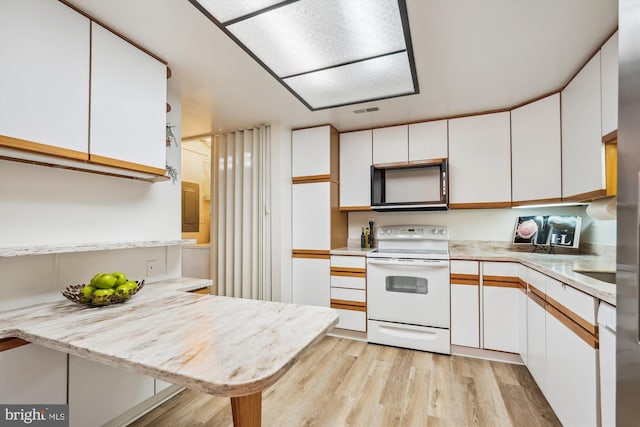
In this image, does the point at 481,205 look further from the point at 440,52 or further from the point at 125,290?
the point at 125,290

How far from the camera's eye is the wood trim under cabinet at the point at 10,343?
1122 mm

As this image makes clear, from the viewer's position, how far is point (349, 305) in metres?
2.92

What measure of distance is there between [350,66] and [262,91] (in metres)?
0.91

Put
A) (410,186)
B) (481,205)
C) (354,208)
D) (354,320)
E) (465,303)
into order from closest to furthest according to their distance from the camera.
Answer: (465,303) → (481,205) → (354,320) → (410,186) → (354,208)

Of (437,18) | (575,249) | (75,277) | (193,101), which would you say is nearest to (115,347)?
(75,277)

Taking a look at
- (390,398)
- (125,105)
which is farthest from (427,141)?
(125,105)

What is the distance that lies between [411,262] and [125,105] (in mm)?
2437

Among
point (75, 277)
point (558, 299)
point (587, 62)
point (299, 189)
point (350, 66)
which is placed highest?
point (587, 62)

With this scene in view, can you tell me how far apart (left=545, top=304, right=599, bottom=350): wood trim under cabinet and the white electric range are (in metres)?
0.93

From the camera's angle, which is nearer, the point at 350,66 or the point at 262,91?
the point at 350,66

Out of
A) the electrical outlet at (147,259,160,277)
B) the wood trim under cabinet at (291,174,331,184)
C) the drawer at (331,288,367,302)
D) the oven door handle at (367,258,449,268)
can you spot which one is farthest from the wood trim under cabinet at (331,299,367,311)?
the electrical outlet at (147,259,160,277)

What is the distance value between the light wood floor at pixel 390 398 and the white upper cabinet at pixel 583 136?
1426 millimetres

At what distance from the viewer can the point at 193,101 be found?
2469mm

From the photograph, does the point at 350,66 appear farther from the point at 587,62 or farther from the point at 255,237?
the point at 255,237
